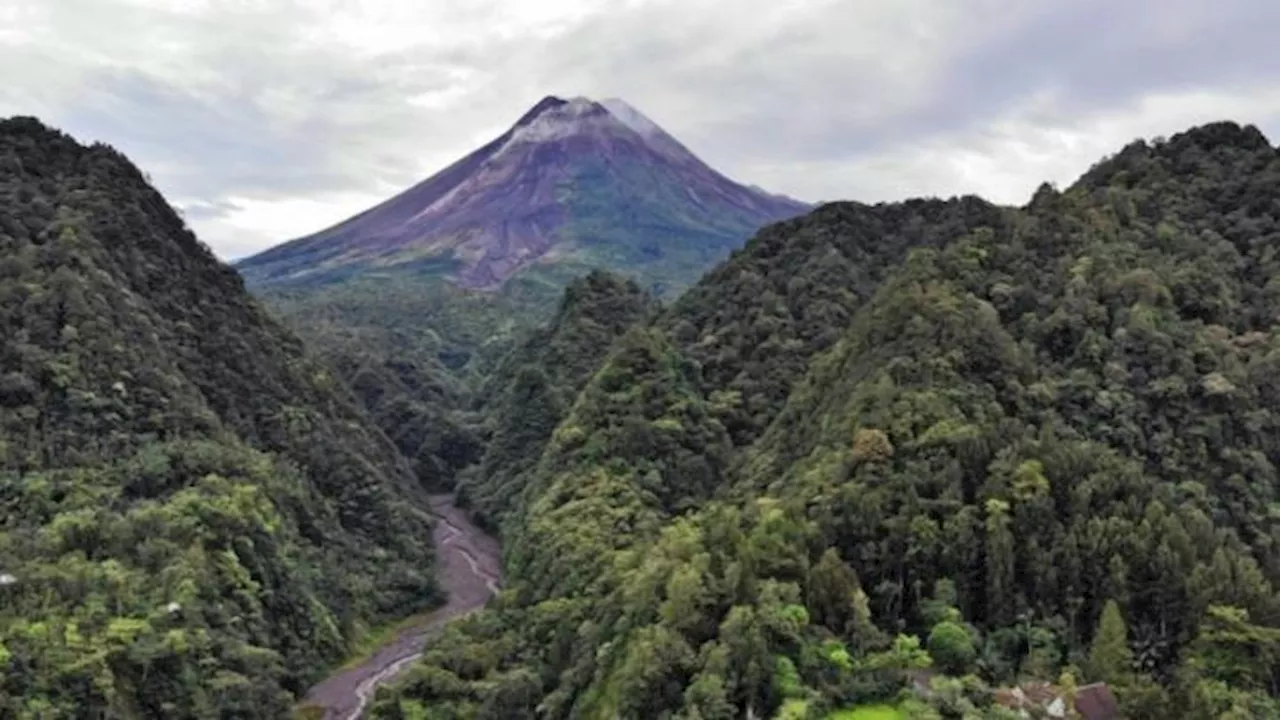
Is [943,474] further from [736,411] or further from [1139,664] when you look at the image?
[736,411]

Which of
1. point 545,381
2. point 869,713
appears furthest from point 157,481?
point 545,381

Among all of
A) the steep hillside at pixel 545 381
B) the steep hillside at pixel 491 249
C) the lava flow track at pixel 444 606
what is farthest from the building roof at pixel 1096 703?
the steep hillside at pixel 491 249

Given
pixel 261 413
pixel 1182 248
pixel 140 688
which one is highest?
pixel 1182 248

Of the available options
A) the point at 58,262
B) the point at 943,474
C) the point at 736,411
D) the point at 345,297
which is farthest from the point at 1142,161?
the point at 345,297

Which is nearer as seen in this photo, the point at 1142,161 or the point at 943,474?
the point at 943,474

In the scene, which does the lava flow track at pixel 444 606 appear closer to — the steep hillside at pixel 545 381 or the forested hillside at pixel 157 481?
the forested hillside at pixel 157 481

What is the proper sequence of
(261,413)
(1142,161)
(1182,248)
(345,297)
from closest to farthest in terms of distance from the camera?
(1182,248), (1142,161), (261,413), (345,297)

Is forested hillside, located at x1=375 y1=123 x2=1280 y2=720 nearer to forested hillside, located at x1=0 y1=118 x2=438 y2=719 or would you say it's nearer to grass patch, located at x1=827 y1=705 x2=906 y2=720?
grass patch, located at x1=827 y1=705 x2=906 y2=720

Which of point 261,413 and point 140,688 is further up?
point 261,413
